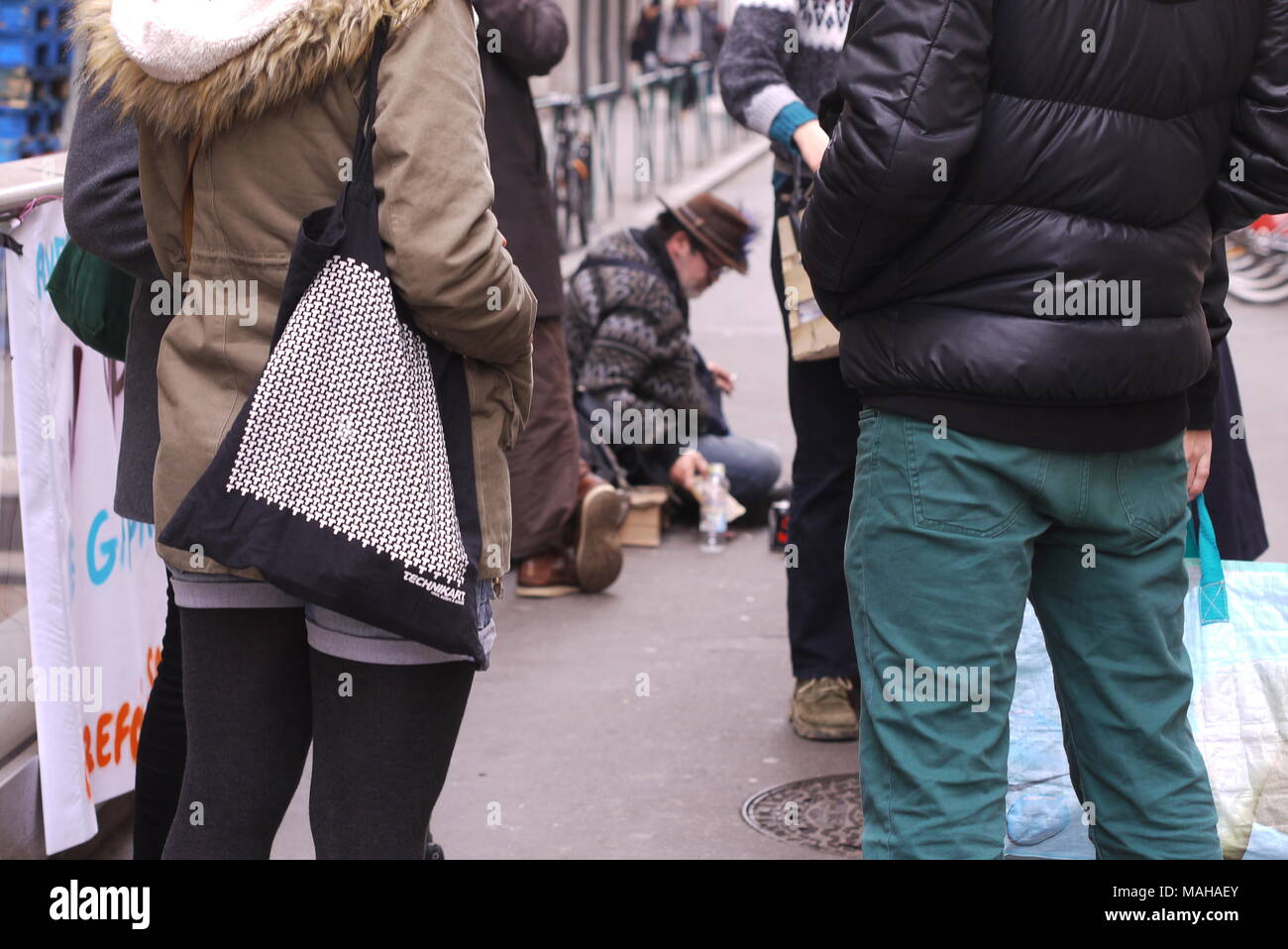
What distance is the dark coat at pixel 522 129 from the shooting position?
15.7 feet

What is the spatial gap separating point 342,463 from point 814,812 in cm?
206

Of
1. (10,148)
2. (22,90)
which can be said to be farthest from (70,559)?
(22,90)

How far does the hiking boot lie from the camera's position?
14.6ft

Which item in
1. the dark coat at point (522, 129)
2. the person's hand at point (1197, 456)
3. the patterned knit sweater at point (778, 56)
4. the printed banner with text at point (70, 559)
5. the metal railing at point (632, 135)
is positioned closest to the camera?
the person's hand at point (1197, 456)

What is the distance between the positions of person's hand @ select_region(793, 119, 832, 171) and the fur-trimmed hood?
Answer: 1748mm

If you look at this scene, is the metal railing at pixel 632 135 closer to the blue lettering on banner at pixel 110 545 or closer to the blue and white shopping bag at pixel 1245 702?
the blue lettering on banner at pixel 110 545

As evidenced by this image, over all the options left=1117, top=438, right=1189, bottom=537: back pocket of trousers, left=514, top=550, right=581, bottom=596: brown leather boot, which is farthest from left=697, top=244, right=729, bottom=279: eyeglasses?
left=1117, top=438, right=1189, bottom=537: back pocket of trousers

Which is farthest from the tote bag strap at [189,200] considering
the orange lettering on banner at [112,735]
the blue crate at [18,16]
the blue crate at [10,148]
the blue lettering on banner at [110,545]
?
the blue crate at [18,16]

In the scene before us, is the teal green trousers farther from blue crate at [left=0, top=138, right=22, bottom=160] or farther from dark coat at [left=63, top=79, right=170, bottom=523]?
blue crate at [left=0, top=138, right=22, bottom=160]

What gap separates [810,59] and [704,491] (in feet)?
9.03

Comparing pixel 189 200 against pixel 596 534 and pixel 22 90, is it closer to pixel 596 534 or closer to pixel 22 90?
pixel 596 534

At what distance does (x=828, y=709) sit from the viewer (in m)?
4.48

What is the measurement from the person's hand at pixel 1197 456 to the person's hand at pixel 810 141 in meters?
1.24
